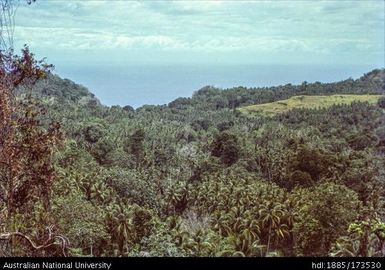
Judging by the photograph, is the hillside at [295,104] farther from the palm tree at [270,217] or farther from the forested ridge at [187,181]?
the palm tree at [270,217]

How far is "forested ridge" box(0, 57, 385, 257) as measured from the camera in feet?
19.6

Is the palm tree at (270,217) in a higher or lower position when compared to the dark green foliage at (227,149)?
lower

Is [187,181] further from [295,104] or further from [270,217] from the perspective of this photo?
[295,104]

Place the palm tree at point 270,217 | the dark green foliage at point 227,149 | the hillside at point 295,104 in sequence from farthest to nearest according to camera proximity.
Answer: the hillside at point 295,104 → the dark green foliage at point 227,149 → the palm tree at point 270,217

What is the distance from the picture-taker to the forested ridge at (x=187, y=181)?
597 cm

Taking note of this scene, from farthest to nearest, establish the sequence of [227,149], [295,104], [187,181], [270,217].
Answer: [295,104], [227,149], [187,181], [270,217]

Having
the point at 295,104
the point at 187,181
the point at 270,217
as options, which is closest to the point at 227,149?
the point at 187,181

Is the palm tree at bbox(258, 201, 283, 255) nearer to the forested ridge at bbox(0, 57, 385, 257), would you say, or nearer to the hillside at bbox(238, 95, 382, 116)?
the forested ridge at bbox(0, 57, 385, 257)

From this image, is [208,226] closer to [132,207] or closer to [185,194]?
[132,207]

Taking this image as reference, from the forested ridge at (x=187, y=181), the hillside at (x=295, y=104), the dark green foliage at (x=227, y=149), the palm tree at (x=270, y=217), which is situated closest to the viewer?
the forested ridge at (x=187, y=181)

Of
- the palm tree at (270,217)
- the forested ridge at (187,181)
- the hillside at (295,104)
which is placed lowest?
the palm tree at (270,217)

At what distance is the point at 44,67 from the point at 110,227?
10.0m

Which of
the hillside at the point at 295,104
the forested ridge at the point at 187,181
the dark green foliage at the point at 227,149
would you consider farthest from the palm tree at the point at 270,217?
the hillside at the point at 295,104

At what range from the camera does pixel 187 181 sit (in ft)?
84.7
